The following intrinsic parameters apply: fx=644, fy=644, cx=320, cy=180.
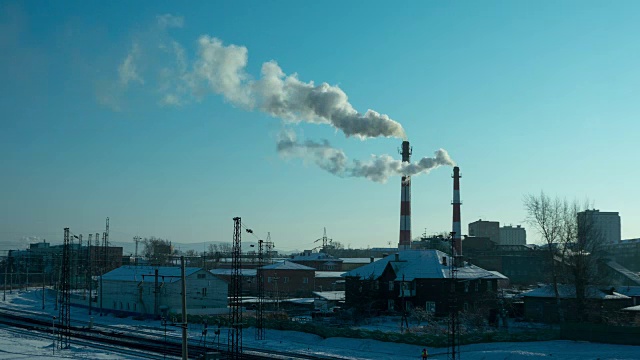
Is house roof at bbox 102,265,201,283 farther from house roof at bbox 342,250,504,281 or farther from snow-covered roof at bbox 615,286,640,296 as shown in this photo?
snow-covered roof at bbox 615,286,640,296

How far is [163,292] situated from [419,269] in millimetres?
28746

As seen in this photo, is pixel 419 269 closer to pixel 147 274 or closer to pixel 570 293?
pixel 570 293

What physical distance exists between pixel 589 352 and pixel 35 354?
119ft

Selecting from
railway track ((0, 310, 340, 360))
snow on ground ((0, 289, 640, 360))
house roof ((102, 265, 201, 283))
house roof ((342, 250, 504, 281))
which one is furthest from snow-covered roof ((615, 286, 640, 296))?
house roof ((102, 265, 201, 283))

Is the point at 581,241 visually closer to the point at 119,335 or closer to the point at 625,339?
the point at 625,339

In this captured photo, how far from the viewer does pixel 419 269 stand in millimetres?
70188

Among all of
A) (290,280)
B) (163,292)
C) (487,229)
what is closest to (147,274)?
(163,292)

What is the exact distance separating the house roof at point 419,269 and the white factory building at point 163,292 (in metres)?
16.4

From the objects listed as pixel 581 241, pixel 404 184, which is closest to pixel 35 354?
pixel 581 241

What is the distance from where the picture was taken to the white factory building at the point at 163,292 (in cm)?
7244

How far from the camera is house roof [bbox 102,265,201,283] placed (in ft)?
243

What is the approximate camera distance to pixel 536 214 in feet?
219

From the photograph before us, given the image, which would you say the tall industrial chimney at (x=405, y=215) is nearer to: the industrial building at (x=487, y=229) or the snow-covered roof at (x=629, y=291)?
the snow-covered roof at (x=629, y=291)

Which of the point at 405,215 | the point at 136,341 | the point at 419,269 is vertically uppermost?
the point at 405,215
